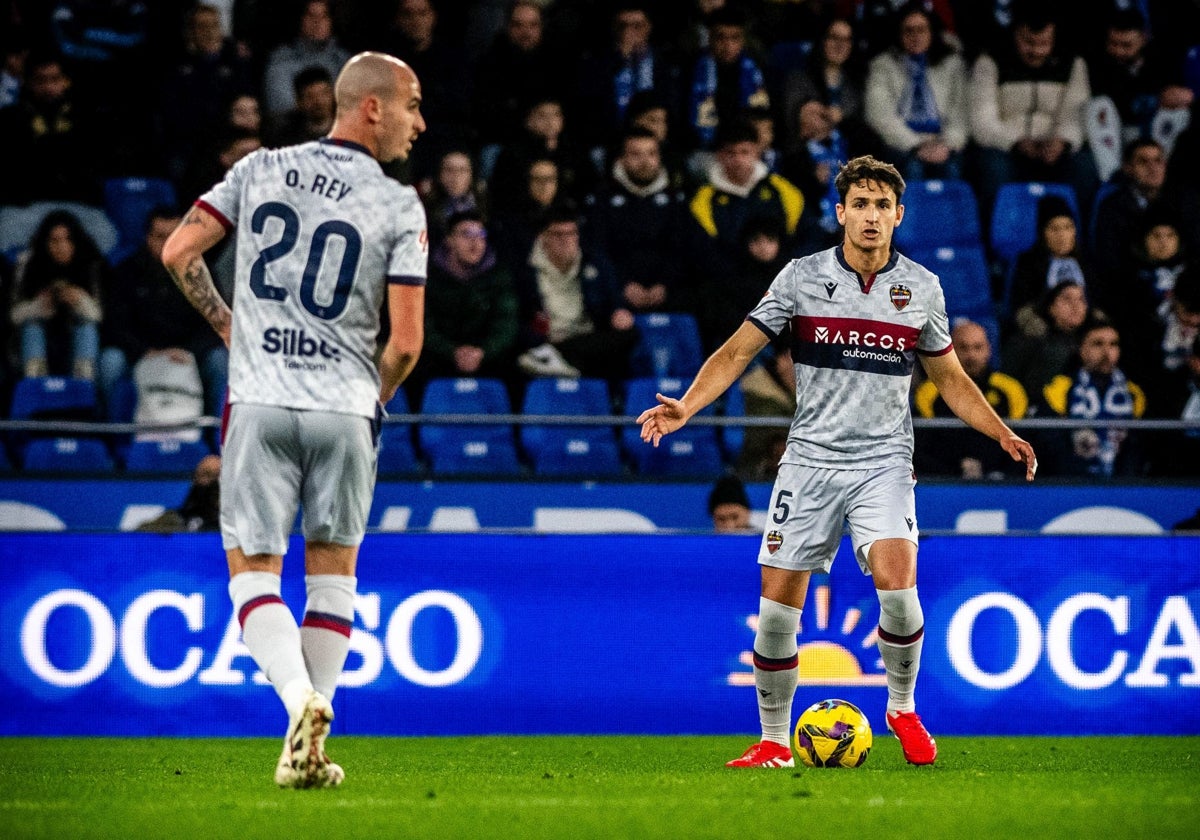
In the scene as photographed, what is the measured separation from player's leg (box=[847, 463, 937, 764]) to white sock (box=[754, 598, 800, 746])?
1.15 feet

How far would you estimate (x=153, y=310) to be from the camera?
1134 centimetres

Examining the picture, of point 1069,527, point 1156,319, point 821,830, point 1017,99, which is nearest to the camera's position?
point 821,830

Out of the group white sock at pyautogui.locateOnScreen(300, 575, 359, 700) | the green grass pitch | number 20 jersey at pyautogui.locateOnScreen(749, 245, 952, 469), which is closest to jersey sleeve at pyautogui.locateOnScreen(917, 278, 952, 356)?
number 20 jersey at pyautogui.locateOnScreen(749, 245, 952, 469)

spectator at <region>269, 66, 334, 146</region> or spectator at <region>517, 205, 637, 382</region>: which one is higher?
spectator at <region>269, 66, 334, 146</region>

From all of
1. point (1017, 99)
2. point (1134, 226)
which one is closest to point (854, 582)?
point (1134, 226)

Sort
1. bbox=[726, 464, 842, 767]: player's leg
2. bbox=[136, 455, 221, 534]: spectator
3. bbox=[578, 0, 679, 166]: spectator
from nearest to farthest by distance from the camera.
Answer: bbox=[726, 464, 842, 767]: player's leg, bbox=[136, 455, 221, 534]: spectator, bbox=[578, 0, 679, 166]: spectator

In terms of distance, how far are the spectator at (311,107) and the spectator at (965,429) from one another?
4.54m

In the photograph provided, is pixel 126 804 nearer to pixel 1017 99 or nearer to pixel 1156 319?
pixel 1156 319

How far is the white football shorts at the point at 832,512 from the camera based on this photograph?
654 cm

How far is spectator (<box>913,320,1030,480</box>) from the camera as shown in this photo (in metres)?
10.5

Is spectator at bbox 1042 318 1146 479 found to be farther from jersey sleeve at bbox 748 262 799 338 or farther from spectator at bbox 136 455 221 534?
spectator at bbox 136 455 221 534

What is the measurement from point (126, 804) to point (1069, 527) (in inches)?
261

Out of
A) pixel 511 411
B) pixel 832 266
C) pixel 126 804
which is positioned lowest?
pixel 126 804

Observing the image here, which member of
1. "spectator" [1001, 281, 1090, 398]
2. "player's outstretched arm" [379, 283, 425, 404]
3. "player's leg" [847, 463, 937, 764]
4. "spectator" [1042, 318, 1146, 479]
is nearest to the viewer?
"player's outstretched arm" [379, 283, 425, 404]
